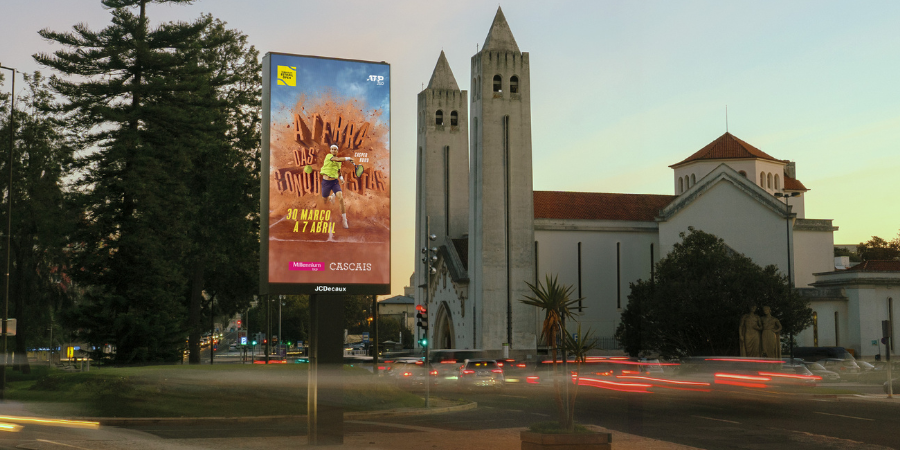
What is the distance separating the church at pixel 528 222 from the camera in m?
69.2

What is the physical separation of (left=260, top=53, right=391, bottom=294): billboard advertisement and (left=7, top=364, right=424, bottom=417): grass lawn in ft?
27.0

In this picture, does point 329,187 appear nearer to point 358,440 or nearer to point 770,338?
point 358,440

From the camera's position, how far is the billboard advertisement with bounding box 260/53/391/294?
16641 mm

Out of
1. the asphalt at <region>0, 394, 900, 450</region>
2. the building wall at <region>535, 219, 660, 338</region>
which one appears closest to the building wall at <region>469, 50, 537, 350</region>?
the building wall at <region>535, 219, 660, 338</region>

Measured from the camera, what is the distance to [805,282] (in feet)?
256

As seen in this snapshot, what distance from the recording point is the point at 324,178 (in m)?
17.0

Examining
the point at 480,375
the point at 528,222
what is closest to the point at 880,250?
the point at 528,222

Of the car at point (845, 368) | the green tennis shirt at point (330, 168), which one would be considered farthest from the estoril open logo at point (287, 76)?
the car at point (845, 368)

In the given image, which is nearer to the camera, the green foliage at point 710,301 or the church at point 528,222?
the green foliage at point 710,301

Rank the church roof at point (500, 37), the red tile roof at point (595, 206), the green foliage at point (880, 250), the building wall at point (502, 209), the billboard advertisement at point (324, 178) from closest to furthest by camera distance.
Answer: the billboard advertisement at point (324, 178) < the building wall at point (502, 209) < the church roof at point (500, 37) < the red tile roof at point (595, 206) < the green foliage at point (880, 250)

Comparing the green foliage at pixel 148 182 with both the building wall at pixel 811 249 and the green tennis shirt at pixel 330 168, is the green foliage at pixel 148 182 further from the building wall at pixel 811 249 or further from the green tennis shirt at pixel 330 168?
the building wall at pixel 811 249

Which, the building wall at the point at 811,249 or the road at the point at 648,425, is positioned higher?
the building wall at the point at 811,249

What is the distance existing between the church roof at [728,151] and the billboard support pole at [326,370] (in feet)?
259

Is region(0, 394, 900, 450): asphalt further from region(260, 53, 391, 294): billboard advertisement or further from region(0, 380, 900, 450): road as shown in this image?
region(260, 53, 391, 294): billboard advertisement
